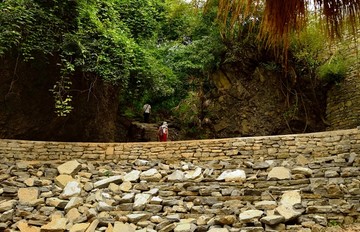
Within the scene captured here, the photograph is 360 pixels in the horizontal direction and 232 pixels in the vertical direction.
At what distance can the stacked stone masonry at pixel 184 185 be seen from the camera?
5434 millimetres

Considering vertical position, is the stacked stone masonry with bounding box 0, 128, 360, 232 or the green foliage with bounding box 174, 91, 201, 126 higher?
Answer: the green foliage with bounding box 174, 91, 201, 126

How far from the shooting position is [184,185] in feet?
22.1

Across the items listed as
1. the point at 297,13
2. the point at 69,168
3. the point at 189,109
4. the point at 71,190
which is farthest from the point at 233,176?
the point at 189,109

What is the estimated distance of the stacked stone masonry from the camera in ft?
17.8

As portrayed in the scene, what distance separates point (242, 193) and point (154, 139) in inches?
285

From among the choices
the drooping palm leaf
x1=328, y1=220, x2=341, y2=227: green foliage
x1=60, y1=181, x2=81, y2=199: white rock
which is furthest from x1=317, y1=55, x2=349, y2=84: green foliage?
the drooping palm leaf

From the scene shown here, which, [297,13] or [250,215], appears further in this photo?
[250,215]

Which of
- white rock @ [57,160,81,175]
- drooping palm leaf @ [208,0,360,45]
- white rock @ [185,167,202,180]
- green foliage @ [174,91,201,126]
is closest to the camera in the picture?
Result: drooping palm leaf @ [208,0,360,45]

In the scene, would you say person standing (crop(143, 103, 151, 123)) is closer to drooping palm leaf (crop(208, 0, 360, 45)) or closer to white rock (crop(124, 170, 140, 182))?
white rock (crop(124, 170, 140, 182))

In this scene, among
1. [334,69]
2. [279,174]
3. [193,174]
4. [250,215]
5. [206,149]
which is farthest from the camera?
[334,69]

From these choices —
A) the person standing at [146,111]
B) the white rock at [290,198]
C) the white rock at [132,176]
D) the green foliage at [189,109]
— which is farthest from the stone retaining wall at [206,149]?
Result: the person standing at [146,111]

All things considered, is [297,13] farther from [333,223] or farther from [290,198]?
[290,198]

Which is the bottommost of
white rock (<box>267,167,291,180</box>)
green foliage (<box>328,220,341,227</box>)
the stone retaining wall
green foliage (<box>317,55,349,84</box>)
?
green foliage (<box>328,220,341,227</box>)

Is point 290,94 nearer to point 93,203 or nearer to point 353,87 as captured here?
point 353,87
